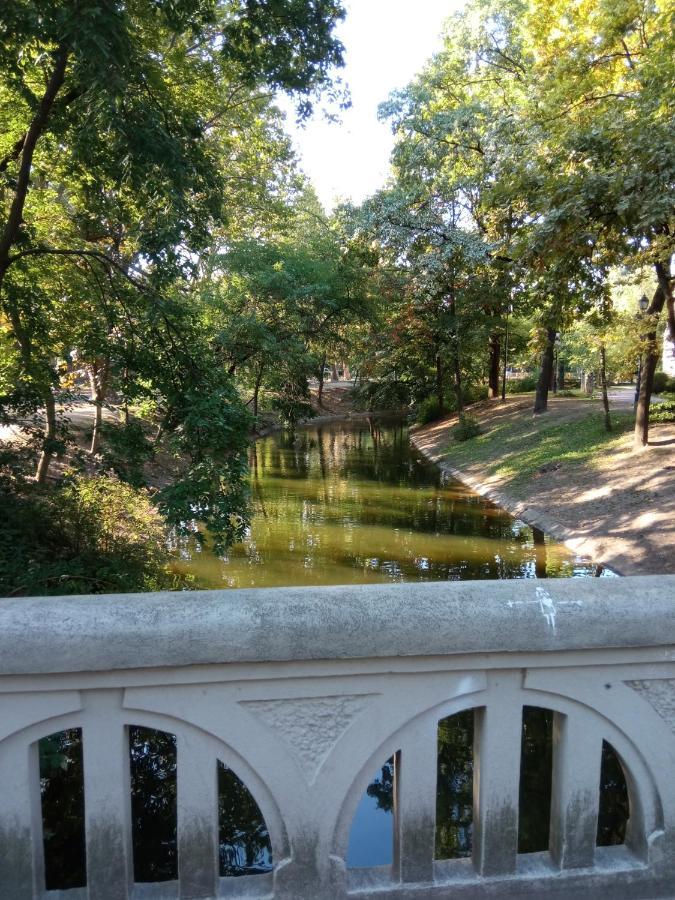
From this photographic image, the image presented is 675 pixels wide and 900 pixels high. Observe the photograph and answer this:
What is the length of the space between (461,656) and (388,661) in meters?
0.21

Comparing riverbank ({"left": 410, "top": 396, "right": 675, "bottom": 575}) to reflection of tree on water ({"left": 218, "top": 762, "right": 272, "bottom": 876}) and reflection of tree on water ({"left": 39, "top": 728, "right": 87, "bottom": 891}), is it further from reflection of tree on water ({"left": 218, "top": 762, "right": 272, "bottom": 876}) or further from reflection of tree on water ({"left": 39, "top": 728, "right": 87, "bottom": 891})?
reflection of tree on water ({"left": 39, "top": 728, "right": 87, "bottom": 891})

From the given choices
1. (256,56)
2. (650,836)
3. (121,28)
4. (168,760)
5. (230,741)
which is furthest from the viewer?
(256,56)

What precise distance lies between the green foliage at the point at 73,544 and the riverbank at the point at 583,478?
25.3ft

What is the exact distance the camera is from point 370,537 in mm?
14188

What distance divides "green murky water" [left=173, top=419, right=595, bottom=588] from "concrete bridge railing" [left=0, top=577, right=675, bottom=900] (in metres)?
8.73

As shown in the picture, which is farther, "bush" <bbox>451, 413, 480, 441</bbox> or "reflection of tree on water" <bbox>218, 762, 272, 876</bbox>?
"bush" <bbox>451, 413, 480, 441</bbox>

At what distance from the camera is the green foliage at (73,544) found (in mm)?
6883

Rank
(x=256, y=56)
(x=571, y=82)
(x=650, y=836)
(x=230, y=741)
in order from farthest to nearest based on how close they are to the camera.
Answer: (x=571, y=82) → (x=256, y=56) → (x=650, y=836) → (x=230, y=741)

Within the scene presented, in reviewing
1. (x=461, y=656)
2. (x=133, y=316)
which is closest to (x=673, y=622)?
(x=461, y=656)

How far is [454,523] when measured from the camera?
51.0ft

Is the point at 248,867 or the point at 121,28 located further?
the point at 121,28

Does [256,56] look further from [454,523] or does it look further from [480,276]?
[480,276]

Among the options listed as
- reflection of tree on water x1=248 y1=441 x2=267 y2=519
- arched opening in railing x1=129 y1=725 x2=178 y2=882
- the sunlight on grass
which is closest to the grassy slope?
the sunlight on grass

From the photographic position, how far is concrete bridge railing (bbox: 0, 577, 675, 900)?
1722mm
